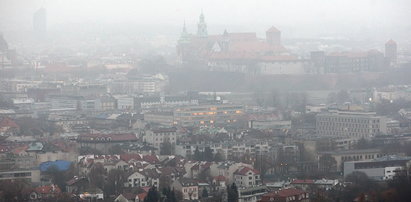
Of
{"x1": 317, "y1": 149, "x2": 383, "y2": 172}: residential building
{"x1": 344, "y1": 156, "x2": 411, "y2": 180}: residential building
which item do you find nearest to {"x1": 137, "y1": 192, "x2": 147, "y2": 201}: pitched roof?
{"x1": 344, "y1": 156, "x2": 411, "y2": 180}: residential building

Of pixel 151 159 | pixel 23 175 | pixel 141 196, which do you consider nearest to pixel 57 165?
pixel 23 175

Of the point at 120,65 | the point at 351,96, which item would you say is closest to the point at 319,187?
the point at 351,96

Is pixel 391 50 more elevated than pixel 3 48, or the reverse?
pixel 3 48

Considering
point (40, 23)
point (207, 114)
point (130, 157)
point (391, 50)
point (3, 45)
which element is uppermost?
point (40, 23)

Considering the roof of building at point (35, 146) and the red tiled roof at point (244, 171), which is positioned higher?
the roof of building at point (35, 146)

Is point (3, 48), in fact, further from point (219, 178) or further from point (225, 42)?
point (219, 178)

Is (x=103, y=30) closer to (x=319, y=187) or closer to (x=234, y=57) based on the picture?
(x=234, y=57)

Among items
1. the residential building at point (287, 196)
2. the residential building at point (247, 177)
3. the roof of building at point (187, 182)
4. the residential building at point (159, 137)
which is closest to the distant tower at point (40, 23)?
the residential building at point (159, 137)

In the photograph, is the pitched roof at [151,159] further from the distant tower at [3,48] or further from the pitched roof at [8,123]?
Result: the distant tower at [3,48]
